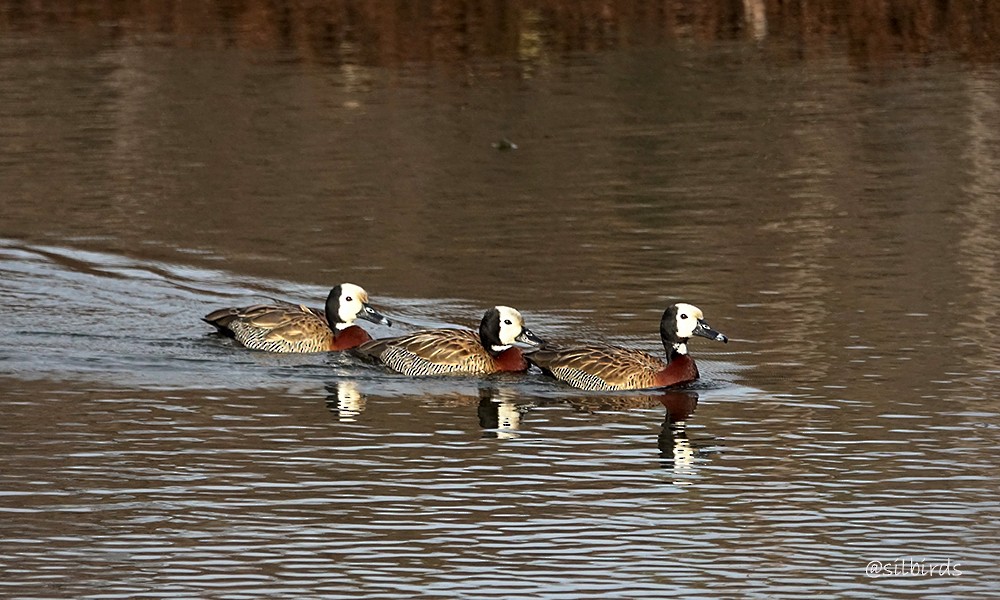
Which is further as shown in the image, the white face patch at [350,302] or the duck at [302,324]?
the white face patch at [350,302]

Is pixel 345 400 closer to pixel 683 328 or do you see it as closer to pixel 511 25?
pixel 683 328

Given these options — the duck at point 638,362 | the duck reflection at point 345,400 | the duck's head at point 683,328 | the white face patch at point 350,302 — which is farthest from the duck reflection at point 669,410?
the white face patch at point 350,302

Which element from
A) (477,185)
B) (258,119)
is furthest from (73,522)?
(258,119)

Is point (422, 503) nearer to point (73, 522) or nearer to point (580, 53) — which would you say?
point (73, 522)

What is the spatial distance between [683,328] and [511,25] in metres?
23.9

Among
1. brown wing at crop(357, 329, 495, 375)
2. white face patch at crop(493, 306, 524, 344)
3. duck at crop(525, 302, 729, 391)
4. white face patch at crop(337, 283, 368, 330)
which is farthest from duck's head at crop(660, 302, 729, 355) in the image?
white face patch at crop(337, 283, 368, 330)

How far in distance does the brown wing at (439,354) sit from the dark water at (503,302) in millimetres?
260

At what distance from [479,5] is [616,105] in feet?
36.8

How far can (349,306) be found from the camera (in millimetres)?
18406

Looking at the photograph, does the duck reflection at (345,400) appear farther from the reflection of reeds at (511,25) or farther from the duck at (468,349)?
the reflection of reeds at (511,25)

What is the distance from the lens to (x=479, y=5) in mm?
42562

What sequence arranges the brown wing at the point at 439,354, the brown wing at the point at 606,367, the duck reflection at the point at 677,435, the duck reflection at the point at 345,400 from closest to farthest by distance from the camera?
the duck reflection at the point at 677,435, the duck reflection at the point at 345,400, the brown wing at the point at 606,367, the brown wing at the point at 439,354

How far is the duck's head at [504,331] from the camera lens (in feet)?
56.6

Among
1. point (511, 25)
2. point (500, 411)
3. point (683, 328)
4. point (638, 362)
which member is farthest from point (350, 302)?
point (511, 25)
